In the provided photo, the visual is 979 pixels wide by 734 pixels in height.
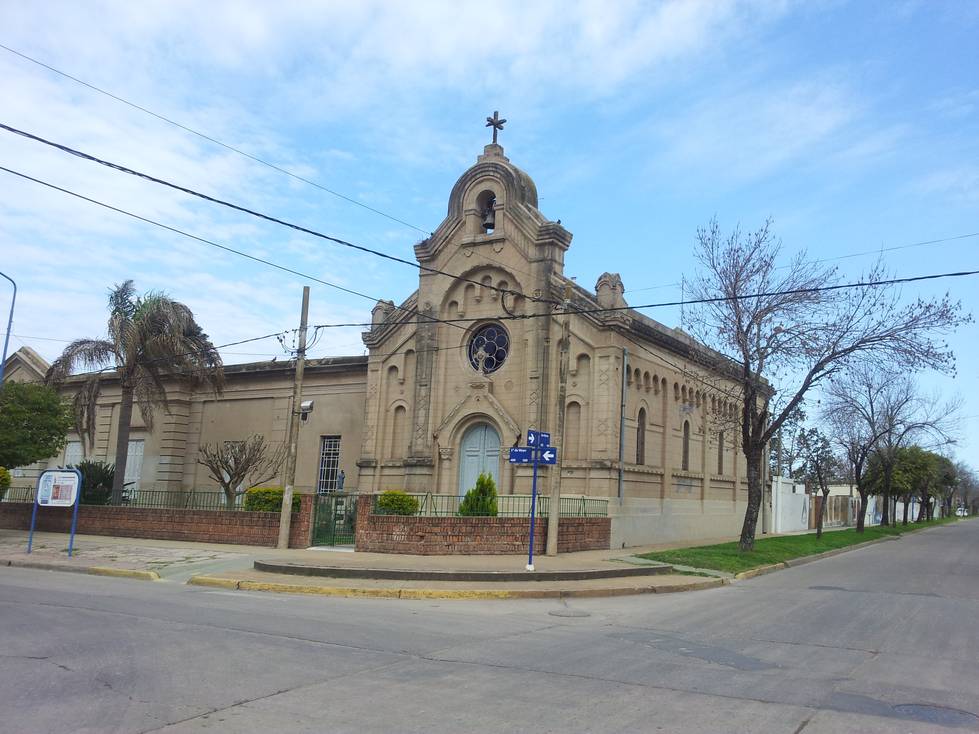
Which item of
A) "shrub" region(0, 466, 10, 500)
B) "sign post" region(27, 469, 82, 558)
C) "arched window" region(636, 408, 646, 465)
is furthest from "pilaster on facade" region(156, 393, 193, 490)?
"arched window" region(636, 408, 646, 465)

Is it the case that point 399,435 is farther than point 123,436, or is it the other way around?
point 399,435

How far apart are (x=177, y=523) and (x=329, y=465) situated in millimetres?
8772

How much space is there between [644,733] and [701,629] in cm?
596

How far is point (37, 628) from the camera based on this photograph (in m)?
10.3

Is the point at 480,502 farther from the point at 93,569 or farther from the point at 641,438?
the point at 93,569

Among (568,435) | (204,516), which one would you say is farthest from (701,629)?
(204,516)

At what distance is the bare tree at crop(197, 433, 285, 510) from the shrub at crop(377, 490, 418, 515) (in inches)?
226

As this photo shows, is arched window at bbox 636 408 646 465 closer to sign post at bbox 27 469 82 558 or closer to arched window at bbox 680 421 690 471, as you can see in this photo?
arched window at bbox 680 421 690 471

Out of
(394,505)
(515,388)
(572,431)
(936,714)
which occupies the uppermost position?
(515,388)

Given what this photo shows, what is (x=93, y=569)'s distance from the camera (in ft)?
62.0

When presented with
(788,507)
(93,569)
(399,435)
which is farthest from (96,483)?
(788,507)

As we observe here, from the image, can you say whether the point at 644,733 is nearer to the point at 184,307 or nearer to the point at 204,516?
the point at 204,516

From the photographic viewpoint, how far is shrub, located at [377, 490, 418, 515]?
72.4 feet

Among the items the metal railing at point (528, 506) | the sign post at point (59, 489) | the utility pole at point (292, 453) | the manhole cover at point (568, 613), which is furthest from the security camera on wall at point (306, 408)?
the manhole cover at point (568, 613)
